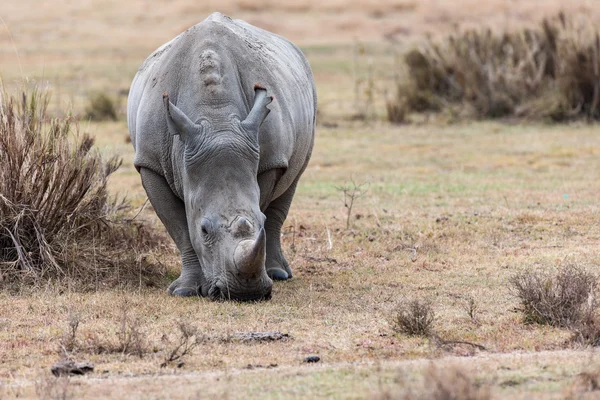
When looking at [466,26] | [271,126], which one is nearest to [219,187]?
[271,126]

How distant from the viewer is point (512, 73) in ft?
67.1

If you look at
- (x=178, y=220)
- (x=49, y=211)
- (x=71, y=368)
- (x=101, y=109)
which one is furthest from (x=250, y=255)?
(x=101, y=109)

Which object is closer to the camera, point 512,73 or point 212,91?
point 212,91

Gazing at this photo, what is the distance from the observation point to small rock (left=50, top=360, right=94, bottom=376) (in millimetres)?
6000

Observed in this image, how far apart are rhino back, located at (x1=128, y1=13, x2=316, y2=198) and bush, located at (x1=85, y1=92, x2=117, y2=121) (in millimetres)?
11234

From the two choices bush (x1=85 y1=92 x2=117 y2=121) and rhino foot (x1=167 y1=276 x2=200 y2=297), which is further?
bush (x1=85 y1=92 x2=117 y2=121)

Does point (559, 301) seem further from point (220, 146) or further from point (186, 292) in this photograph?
point (186, 292)

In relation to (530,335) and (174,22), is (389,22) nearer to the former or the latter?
(174,22)

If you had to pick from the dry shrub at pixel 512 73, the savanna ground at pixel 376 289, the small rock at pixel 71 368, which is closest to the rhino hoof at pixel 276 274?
the savanna ground at pixel 376 289

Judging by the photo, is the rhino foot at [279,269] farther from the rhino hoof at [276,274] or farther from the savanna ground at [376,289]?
the savanna ground at [376,289]

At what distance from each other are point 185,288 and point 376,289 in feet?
4.90

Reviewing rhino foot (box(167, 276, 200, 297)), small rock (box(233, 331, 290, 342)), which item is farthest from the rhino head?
small rock (box(233, 331, 290, 342))

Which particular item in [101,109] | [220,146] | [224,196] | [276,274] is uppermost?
[220,146]

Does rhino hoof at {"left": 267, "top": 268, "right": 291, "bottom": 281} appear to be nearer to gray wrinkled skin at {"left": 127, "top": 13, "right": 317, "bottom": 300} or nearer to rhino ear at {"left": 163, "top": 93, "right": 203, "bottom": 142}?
gray wrinkled skin at {"left": 127, "top": 13, "right": 317, "bottom": 300}
